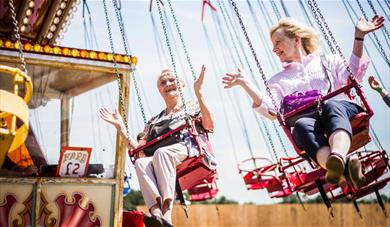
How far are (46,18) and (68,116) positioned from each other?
7.30ft

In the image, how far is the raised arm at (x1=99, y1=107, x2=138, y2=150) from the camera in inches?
153

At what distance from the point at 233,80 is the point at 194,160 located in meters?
0.69

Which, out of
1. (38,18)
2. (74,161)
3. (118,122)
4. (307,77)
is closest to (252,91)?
(307,77)

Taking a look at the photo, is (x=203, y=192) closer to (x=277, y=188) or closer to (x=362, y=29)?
(x=277, y=188)

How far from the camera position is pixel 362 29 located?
3.15 m

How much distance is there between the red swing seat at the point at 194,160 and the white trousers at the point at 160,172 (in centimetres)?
9

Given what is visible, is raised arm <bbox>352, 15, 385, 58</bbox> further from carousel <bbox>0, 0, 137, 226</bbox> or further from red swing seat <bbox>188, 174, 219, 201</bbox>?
red swing seat <bbox>188, 174, 219, 201</bbox>

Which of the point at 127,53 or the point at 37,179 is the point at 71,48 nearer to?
the point at 127,53

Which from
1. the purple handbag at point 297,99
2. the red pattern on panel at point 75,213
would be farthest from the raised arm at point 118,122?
the purple handbag at point 297,99

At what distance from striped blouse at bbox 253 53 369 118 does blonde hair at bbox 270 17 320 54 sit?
0.31ft

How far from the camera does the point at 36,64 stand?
12.8ft

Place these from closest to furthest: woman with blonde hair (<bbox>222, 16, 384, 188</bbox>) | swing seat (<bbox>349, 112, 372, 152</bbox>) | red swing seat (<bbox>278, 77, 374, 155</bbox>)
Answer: woman with blonde hair (<bbox>222, 16, 384, 188</bbox>)
red swing seat (<bbox>278, 77, 374, 155</bbox>)
swing seat (<bbox>349, 112, 372, 152</bbox>)

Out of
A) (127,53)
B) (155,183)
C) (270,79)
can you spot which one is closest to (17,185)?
(155,183)

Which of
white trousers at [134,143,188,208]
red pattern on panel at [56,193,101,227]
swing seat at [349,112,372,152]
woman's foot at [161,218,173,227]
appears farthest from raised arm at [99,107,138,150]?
swing seat at [349,112,372,152]
